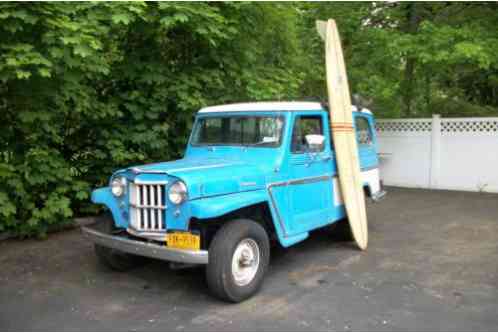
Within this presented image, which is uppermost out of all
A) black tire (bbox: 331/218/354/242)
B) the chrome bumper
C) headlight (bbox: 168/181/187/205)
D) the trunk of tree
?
the trunk of tree

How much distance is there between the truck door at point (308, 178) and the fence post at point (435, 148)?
567 cm

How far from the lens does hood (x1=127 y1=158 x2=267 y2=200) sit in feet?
12.6

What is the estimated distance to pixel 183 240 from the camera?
3.82 metres

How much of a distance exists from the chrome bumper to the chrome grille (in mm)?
156

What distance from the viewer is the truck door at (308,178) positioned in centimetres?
472

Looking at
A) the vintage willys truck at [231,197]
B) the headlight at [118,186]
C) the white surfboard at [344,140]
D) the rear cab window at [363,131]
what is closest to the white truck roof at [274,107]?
the vintage willys truck at [231,197]

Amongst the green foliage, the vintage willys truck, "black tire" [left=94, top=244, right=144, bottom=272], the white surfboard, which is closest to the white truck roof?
the vintage willys truck

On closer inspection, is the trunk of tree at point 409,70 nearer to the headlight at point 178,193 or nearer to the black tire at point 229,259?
the black tire at point 229,259

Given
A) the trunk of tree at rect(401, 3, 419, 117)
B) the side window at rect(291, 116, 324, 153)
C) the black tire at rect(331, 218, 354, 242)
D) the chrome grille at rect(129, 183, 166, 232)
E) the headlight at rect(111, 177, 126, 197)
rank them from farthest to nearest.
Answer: the trunk of tree at rect(401, 3, 419, 117) → the black tire at rect(331, 218, 354, 242) → the side window at rect(291, 116, 324, 153) → the headlight at rect(111, 177, 126, 197) → the chrome grille at rect(129, 183, 166, 232)

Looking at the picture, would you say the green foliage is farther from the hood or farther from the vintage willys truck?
the hood

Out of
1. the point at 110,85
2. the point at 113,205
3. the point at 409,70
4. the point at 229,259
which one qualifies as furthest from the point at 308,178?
the point at 409,70

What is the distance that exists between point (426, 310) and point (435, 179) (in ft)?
22.9

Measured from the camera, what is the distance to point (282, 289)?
4.32m

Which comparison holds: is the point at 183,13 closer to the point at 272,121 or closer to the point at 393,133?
the point at 272,121
